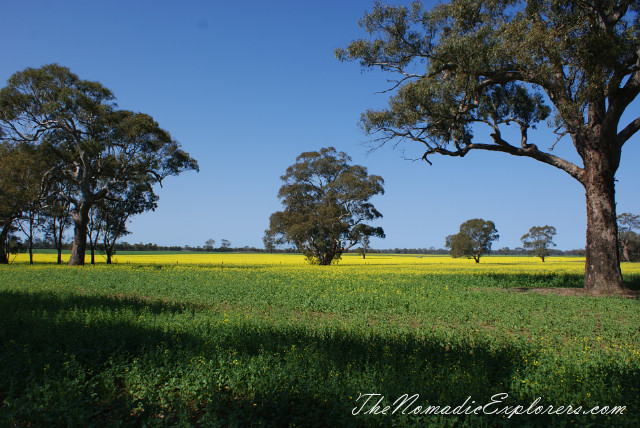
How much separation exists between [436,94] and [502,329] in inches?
502

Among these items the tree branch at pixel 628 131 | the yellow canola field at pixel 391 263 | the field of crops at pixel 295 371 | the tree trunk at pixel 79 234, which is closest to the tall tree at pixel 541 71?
the tree branch at pixel 628 131

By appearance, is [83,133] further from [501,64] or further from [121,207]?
[501,64]

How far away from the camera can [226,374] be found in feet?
19.1

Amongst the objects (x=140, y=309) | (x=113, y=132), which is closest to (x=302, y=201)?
(x=113, y=132)

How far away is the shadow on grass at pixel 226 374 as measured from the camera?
15.5 feet

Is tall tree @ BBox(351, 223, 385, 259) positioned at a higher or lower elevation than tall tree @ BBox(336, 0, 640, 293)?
lower

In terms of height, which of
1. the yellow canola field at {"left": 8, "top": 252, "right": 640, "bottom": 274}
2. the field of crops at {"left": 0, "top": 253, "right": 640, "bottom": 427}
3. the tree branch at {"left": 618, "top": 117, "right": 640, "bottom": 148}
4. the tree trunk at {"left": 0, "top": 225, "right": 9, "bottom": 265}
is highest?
the tree branch at {"left": 618, "top": 117, "right": 640, "bottom": 148}

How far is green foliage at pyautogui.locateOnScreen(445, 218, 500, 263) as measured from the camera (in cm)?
8250

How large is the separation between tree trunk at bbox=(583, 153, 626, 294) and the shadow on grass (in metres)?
13.1

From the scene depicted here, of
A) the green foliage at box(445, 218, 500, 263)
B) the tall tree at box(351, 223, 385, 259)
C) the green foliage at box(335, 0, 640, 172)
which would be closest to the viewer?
the green foliage at box(335, 0, 640, 172)

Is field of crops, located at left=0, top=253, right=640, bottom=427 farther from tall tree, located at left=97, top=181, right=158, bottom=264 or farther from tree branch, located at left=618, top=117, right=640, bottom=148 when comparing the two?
tall tree, located at left=97, top=181, right=158, bottom=264

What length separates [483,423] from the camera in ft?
14.9

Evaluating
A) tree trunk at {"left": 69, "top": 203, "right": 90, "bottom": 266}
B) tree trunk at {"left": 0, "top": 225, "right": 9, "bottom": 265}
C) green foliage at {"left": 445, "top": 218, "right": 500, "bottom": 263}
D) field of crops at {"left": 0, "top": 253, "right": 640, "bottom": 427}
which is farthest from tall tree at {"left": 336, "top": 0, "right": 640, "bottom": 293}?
green foliage at {"left": 445, "top": 218, "right": 500, "bottom": 263}

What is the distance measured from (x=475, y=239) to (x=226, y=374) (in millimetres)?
85780
